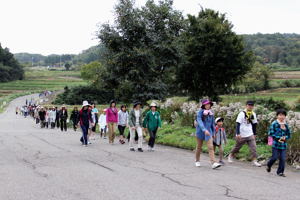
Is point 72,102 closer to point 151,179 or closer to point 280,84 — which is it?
point 280,84

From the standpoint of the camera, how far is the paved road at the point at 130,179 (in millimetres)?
7559

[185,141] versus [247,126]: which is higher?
[247,126]

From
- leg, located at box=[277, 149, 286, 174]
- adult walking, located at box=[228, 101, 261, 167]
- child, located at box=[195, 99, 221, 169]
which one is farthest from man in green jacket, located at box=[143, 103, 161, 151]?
leg, located at box=[277, 149, 286, 174]

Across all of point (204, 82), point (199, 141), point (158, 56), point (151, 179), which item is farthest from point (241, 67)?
point (151, 179)

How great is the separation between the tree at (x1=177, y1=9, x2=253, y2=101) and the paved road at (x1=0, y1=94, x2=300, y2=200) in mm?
25975

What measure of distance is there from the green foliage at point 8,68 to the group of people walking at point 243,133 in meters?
131

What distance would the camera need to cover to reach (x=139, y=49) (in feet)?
78.1

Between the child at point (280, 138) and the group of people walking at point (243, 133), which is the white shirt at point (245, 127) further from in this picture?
the child at point (280, 138)

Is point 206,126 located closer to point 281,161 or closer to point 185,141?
point 281,161

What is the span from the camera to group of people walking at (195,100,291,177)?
10102 mm

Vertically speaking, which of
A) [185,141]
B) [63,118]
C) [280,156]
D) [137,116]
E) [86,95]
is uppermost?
[137,116]

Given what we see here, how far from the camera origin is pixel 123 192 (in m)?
7.68

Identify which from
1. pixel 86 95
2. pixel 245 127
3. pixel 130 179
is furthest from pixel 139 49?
pixel 86 95

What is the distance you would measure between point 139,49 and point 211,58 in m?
16.5
